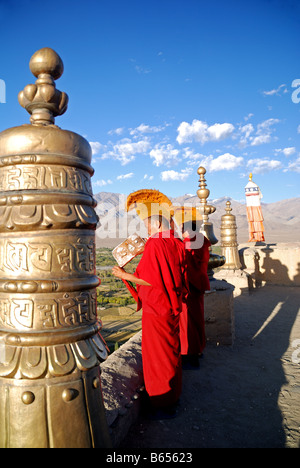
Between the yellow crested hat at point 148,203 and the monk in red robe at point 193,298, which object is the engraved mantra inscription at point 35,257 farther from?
the monk in red robe at point 193,298

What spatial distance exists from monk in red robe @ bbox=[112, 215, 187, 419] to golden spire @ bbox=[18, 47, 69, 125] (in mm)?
1586

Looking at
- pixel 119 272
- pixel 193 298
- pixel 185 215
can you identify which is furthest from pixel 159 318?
pixel 185 215

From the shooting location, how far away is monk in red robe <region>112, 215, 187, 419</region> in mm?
2701

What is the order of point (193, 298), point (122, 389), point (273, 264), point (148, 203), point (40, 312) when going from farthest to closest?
1. point (273, 264)
2. point (193, 298)
3. point (148, 203)
4. point (122, 389)
5. point (40, 312)

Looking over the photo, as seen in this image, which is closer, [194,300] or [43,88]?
[43,88]

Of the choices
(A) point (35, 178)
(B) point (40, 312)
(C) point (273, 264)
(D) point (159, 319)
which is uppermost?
(A) point (35, 178)

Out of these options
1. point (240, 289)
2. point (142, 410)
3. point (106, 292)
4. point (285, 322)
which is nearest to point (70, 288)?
point (142, 410)

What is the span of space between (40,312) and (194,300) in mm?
3191

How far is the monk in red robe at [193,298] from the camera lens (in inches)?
156

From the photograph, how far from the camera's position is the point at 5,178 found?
132 cm

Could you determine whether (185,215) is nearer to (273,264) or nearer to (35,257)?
(35,257)

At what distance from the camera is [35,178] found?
4.23 feet

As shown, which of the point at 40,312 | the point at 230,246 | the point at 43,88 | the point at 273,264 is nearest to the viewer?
the point at 40,312

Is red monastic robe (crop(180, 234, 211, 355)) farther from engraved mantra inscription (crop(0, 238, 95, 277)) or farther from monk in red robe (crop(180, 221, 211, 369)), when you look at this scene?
engraved mantra inscription (crop(0, 238, 95, 277))
